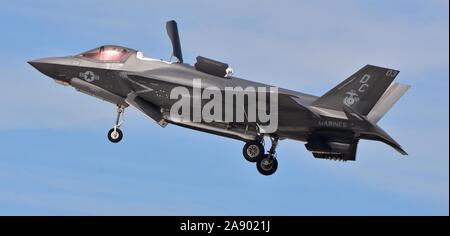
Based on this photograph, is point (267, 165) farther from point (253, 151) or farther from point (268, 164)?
point (253, 151)

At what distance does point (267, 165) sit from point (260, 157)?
42 centimetres

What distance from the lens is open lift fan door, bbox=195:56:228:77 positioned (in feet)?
123

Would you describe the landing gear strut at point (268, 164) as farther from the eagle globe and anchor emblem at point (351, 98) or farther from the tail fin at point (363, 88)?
the eagle globe and anchor emblem at point (351, 98)

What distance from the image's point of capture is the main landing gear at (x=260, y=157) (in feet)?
124

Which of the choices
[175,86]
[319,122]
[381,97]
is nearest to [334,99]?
[319,122]

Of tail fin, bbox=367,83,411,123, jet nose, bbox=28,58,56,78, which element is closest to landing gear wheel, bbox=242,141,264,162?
tail fin, bbox=367,83,411,123

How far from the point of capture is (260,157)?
37688mm

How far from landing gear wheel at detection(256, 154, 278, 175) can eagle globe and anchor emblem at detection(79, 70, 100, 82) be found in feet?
24.7

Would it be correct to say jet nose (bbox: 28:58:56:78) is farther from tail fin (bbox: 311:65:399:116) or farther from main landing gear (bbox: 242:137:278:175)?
tail fin (bbox: 311:65:399:116)

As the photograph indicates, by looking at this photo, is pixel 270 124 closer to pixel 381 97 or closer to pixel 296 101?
pixel 296 101

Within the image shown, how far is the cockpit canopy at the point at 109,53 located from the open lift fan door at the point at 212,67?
11.0ft

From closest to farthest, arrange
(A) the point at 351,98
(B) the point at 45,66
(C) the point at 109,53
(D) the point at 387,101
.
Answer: (A) the point at 351,98 < (D) the point at 387,101 < (C) the point at 109,53 < (B) the point at 45,66

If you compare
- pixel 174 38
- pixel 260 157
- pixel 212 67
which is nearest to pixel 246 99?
pixel 212 67

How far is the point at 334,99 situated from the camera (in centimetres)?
3588
